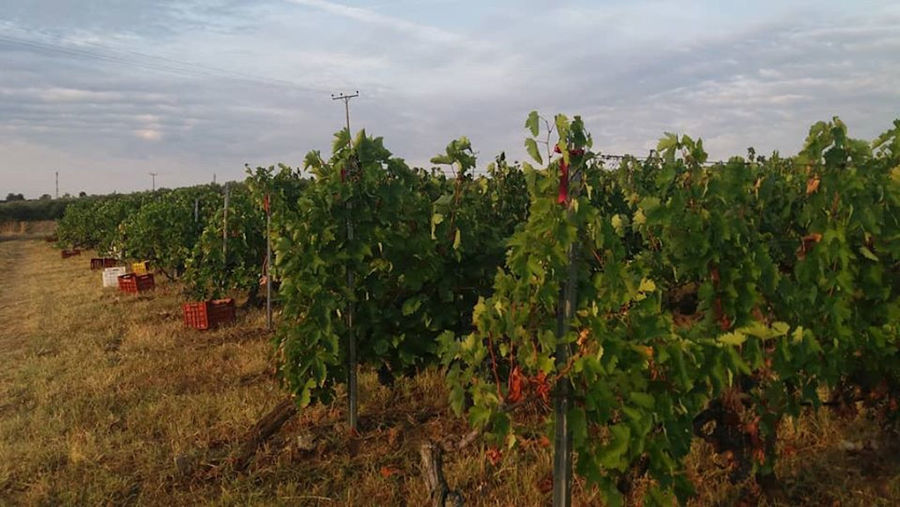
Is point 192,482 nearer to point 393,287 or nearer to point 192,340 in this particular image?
point 393,287

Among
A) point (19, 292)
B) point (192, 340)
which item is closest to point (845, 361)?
point (192, 340)

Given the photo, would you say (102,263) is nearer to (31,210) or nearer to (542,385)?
(542,385)

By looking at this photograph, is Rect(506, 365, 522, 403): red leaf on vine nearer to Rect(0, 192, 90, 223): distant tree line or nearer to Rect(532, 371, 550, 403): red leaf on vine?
Rect(532, 371, 550, 403): red leaf on vine

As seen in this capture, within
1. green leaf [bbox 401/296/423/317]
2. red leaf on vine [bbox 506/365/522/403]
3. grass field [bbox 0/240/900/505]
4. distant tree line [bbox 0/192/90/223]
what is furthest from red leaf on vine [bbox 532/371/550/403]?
distant tree line [bbox 0/192/90/223]

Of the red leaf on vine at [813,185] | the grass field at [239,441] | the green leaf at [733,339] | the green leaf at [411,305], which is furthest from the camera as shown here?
the green leaf at [411,305]

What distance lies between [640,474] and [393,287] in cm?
255

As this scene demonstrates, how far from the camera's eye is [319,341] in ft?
17.4

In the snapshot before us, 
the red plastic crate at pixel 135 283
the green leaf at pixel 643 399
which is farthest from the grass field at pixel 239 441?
the red plastic crate at pixel 135 283

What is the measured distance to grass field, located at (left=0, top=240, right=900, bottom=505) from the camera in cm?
432

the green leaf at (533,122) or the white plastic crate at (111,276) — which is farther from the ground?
the green leaf at (533,122)

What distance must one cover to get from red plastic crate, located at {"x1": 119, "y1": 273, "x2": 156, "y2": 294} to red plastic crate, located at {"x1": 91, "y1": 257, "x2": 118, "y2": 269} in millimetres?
7988

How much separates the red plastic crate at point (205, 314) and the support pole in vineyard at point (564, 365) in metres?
7.67

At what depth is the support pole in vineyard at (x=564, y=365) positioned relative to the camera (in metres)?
2.97

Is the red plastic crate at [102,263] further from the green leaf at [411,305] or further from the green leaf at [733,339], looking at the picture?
the green leaf at [733,339]
